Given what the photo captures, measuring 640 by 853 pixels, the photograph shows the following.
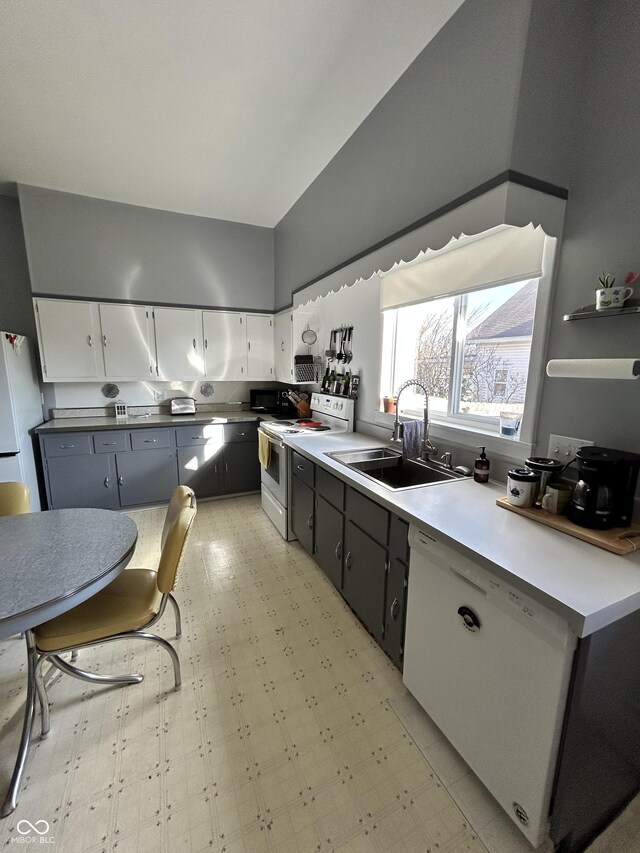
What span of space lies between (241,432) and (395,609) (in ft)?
8.47

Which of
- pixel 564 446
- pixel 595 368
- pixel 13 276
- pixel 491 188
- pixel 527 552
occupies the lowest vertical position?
pixel 527 552

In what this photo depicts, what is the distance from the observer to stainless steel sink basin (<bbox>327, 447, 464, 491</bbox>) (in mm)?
2050

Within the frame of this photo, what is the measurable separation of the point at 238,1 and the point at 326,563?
111 inches

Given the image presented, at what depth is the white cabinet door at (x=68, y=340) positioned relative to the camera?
10.4 ft

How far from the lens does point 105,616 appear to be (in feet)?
4.65

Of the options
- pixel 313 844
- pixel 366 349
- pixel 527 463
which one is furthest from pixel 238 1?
pixel 313 844

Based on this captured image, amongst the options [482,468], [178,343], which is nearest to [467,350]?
[482,468]

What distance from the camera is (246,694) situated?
1.57 meters

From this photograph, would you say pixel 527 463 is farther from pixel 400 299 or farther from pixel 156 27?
pixel 156 27

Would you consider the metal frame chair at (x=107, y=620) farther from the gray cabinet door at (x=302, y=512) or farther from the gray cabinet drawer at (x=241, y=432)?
the gray cabinet drawer at (x=241, y=432)

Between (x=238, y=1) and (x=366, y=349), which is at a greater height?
(x=238, y=1)

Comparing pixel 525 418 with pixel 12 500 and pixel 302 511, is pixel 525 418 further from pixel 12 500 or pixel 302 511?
pixel 12 500

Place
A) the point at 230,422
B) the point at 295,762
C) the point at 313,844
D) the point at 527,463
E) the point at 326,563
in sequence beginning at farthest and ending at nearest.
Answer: the point at 230,422 → the point at 326,563 → the point at 527,463 → the point at 295,762 → the point at 313,844

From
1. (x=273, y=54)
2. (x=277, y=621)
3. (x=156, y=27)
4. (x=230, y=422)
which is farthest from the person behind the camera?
(x=230, y=422)
